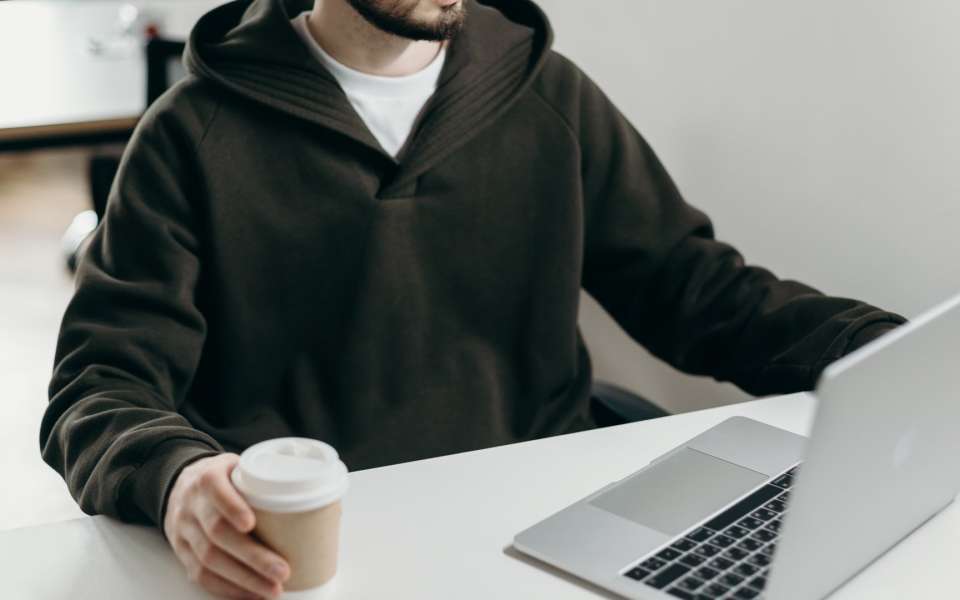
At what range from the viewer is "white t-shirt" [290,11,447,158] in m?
1.39

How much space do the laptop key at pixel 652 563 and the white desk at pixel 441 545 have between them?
42 mm

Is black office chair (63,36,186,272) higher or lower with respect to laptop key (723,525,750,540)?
lower

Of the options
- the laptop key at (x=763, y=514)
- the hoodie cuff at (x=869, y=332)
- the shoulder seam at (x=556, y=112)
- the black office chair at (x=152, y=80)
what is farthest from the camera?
the black office chair at (x=152, y=80)

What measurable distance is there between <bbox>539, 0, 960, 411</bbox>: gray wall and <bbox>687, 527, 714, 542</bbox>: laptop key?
0.58 metres

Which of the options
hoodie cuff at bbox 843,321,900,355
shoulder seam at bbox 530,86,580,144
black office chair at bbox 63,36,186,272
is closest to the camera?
hoodie cuff at bbox 843,321,900,355

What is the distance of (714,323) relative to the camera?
1.45 m

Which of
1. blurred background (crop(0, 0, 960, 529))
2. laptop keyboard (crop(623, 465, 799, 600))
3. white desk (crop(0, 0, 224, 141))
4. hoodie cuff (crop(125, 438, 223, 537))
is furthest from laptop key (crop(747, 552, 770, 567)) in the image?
white desk (crop(0, 0, 224, 141))

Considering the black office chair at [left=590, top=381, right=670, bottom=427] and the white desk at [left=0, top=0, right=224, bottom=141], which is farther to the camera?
the white desk at [left=0, top=0, right=224, bottom=141]

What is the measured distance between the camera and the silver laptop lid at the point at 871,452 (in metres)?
0.76

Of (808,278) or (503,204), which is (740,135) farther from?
(503,204)

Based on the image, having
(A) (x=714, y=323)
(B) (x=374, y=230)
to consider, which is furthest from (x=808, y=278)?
(B) (x=374, y=230)

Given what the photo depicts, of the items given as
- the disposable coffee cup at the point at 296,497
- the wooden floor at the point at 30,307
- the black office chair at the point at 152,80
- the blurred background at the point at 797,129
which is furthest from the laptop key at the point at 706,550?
the wooden floor at the point at 30,307

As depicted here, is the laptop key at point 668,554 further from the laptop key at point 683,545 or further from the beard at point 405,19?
the beard at point 405,19

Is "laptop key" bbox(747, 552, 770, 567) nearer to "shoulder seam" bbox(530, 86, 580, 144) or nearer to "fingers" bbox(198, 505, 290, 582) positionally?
"fingers" bbox(198, 505, 290, 582)
